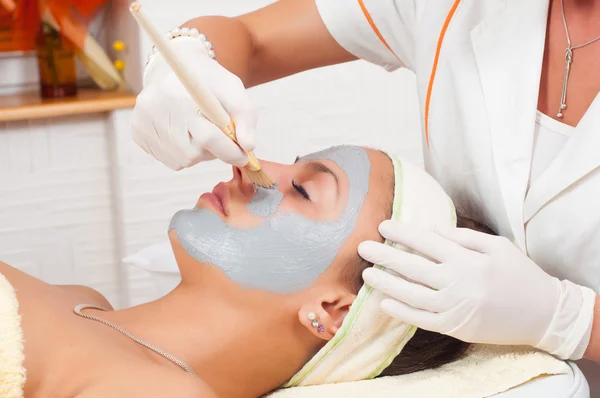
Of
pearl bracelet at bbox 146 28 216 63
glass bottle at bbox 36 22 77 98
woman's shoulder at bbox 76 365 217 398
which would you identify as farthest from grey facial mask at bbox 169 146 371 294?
glass bottle at bbox 36 22 77 98

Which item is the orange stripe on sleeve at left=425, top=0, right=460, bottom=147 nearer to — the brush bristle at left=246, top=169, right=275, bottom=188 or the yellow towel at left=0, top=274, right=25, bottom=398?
the brush bristle at left=246, top=169, right=275, bottom=188

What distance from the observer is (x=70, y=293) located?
1.44 metres

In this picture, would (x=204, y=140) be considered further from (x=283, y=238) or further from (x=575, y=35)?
(x=575, y=35)

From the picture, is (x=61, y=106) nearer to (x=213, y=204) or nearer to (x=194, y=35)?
(x=194, y=35)

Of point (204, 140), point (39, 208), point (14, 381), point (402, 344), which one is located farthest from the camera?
point (39, 208)

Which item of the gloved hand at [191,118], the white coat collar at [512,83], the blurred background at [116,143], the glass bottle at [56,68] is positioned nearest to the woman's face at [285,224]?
the gloved hand at [191,118]

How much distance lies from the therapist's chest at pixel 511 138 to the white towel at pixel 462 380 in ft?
0.58

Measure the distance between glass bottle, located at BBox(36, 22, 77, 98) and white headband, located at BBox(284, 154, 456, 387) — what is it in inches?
61.3

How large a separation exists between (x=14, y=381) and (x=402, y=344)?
67 cm

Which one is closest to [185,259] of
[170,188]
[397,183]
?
[397,183]

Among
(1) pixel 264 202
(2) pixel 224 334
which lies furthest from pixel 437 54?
(2) pixel 224 334

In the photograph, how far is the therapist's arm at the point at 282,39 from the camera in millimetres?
1569

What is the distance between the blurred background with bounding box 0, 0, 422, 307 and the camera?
2393mm

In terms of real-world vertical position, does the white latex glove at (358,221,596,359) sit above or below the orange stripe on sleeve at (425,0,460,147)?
below
